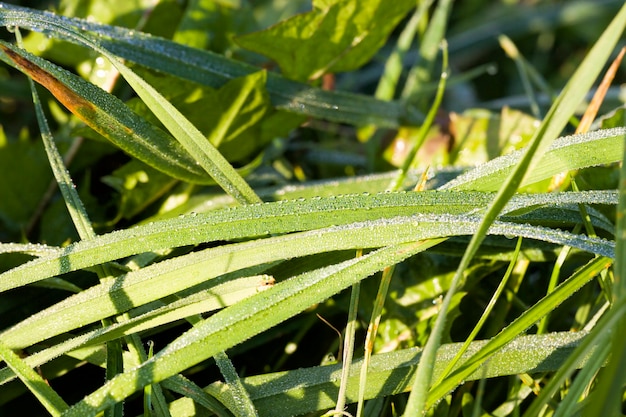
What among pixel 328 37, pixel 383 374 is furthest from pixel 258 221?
pixel 328 37

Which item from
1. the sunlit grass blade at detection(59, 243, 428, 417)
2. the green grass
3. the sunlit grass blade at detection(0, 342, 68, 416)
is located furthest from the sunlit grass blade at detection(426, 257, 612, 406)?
the sunlit grass blade at detection(0, 342, 68, 416)

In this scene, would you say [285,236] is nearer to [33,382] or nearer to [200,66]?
[33,382]

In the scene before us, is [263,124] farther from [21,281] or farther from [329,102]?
[21,281]

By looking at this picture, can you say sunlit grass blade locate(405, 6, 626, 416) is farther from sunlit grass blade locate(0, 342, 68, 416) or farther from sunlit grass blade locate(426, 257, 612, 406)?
sunlit grass blade locate(0, 342, 68, 416)

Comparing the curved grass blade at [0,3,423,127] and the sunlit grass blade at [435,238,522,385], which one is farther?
the curved grass blade at [0,3,423,127]

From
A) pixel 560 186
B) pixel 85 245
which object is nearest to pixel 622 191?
pixel 560 186

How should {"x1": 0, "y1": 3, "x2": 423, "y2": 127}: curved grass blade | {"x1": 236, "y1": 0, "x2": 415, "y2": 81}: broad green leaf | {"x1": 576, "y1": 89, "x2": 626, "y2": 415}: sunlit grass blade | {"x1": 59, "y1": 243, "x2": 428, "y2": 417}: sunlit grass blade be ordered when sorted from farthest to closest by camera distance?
{"x1": 236, "y1": 0, "x2": 415, "y2": 81}: broad green leaf, {"x1": 0, "y1": 3, "x2": 423, "y2": 127}: curved grass blade, {"x1": 59, "y1": 243, "x2": 428, "y2": 417}: sunlit grass blade, {"x1": 576, "y1": 89, "x2": 626, "y2": 415}: sunlit grass blade

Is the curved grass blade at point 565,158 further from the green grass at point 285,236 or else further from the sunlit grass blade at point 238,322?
the sunlit grass blade at point 238,322
